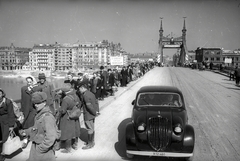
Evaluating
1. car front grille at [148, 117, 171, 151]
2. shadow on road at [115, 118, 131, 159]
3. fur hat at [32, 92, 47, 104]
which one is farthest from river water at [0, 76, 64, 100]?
fur hat at [32, 92, 47, 104]

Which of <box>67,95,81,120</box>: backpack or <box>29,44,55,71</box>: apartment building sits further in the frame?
<box>29,44,55,71</box>: apartment building

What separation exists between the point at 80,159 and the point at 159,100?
8.64 ft

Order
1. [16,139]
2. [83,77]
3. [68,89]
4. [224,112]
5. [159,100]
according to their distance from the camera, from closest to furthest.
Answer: [16,139]
[68,89]
[159,100]
[83,77]
[224,112]

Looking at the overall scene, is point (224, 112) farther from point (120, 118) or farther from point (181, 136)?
point (181, 136)

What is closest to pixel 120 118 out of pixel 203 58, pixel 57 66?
pixel 203 58

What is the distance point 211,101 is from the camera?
43.0ft

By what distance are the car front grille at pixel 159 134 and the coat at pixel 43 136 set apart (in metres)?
2.47

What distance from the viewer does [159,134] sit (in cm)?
496

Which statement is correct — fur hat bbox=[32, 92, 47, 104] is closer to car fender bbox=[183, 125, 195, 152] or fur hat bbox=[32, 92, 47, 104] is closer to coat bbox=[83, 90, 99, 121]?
coat bbox=[83, 90, 99, 121]

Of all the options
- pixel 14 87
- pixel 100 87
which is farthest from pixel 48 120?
pixel 14 87

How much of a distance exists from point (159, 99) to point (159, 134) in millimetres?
1494

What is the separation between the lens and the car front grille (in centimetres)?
495

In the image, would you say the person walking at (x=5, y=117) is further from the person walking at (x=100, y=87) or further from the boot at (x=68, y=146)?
the person walking at (x=100, y=87)

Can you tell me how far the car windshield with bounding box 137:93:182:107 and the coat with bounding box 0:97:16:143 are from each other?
10.8 ft
